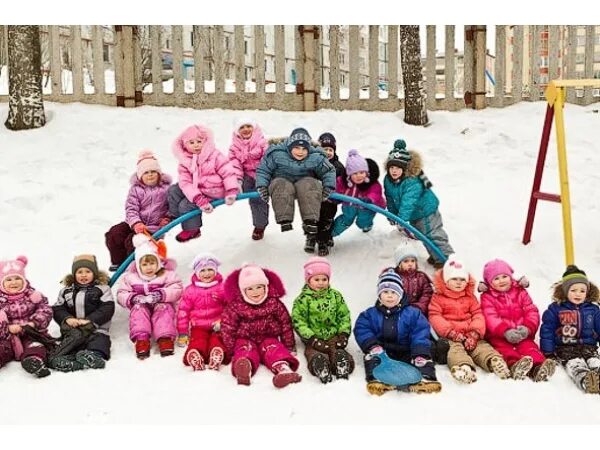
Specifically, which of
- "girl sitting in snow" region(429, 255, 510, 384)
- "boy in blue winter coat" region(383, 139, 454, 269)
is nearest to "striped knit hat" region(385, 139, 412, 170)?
"boy in blue winter coat" region(383, 139, 454, 269)

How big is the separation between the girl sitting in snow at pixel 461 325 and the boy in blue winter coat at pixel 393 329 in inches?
7.4

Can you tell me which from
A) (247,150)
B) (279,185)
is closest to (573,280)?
(279,185)

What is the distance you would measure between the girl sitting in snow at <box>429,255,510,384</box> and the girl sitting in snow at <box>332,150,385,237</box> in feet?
3.42

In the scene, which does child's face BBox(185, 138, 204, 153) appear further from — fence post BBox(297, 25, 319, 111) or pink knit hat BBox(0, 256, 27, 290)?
fence post BBox(297, 25, 319, 111)

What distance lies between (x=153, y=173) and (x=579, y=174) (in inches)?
189

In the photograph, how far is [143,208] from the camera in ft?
18.0

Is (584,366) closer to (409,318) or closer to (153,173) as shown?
(409,318)

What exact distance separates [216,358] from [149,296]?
832mm

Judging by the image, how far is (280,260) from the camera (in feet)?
19.1

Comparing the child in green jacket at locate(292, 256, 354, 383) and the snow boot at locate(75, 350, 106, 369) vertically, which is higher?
the child in green jacket at locate(292, 256, 354, 383)

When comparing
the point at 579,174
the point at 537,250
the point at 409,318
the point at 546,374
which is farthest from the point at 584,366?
the point at 579,174

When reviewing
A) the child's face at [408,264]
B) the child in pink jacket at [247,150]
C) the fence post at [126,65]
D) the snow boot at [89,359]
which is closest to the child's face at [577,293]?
the child's face at [408,264]

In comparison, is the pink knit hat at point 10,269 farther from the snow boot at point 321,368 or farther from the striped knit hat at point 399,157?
the striped knit hat at point 399,157

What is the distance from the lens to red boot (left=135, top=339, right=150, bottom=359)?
464cm
